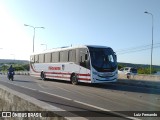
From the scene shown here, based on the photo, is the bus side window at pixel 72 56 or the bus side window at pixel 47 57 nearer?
the bus side window at pixel 72 56

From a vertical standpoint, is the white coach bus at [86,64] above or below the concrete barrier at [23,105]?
above

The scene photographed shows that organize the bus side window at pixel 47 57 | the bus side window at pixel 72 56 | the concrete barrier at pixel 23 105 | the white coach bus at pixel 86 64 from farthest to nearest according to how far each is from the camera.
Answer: the bus side window at pixel 47 57 < the bus side window at pixel 72 56 < the white coach bus at pixel 86 64 < the concrete barrier at pixel 23 105

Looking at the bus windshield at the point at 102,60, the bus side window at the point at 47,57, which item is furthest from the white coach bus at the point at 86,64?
the bus side window at the point at 47,57

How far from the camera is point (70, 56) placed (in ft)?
86.4

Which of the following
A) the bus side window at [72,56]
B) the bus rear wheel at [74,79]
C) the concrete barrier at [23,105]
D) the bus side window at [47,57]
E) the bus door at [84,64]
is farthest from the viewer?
the bus side window at [47,57]

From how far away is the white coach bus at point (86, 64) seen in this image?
22.9 m

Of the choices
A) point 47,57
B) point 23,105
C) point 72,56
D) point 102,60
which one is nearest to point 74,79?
point 72,56

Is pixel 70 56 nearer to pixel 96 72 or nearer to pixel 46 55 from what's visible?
pixel 96 72

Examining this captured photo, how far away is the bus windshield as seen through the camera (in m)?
22.9

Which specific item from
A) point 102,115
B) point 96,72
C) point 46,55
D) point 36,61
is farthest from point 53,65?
point 102,115

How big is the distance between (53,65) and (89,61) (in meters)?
7.84

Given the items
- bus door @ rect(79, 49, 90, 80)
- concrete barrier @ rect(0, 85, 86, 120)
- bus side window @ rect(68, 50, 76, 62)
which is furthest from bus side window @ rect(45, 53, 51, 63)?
concrete barrier @ rect(0, 85, 86, 120)

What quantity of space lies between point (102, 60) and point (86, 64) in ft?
4.06

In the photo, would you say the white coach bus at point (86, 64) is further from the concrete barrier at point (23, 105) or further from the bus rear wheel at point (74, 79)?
the concrete barrier at point (23, 105)
